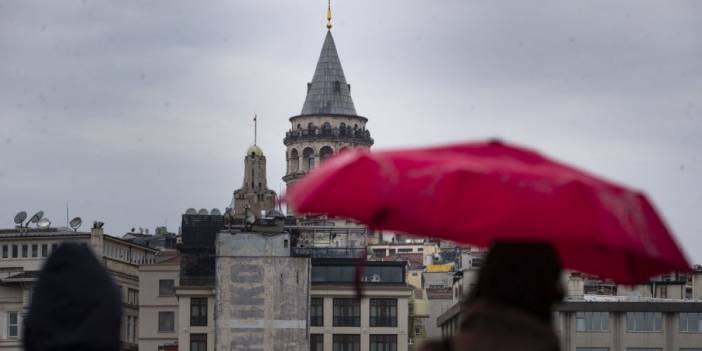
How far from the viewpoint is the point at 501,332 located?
28.4ft

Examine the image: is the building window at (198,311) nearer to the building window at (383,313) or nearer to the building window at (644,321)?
the building window at (383,313)

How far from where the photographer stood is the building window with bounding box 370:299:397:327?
133 metres

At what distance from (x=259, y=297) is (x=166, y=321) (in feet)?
41.3

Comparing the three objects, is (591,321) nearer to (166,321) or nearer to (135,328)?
(166,321)

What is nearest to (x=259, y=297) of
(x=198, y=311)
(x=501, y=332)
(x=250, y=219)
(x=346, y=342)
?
(x=198, y=311)

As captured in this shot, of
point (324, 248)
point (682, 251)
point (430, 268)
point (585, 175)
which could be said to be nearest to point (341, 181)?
point (585, 175)

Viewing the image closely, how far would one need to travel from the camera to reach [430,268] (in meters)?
182

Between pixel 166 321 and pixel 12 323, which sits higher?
pixel 166 321

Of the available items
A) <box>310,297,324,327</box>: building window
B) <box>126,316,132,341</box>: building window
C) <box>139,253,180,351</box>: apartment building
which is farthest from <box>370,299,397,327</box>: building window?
<box>126,316,132,341</box>: building window

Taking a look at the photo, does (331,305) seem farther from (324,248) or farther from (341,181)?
(341,181)

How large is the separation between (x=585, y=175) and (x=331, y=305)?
123 m

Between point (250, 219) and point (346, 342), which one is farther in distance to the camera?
point (250, 219)

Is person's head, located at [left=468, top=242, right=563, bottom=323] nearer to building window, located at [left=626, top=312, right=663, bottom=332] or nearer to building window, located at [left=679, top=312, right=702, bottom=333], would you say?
building window, located at [left=626, top=312, right=663, bottom=332]

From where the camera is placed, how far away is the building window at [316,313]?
13112 cm
